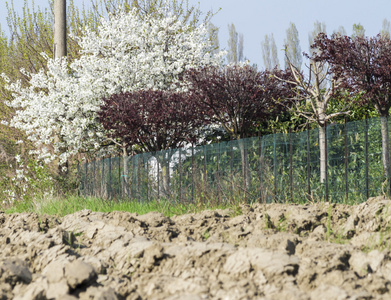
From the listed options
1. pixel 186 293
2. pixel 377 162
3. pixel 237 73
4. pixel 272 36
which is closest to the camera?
pixel 186 293

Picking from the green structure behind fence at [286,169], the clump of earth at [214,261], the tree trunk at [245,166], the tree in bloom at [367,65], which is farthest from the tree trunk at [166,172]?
the clump of earth at [214,261]

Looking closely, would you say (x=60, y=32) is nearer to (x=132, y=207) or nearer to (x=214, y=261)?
(x=132, y=207)

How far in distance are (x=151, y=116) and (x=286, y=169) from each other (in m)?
4.16

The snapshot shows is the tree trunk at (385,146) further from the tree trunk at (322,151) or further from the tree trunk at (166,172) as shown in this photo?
the tree trunk at (166,172)

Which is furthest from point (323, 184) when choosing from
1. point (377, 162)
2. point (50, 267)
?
point (50, 267)

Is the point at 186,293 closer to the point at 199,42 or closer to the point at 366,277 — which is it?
the point at 366,277

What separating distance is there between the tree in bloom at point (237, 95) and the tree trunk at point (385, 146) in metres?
3.43

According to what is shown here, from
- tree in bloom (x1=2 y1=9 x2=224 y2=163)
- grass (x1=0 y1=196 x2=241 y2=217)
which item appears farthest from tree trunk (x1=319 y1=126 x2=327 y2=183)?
tree in bloom (x1=2 y1=9 x2=224 y2=163)

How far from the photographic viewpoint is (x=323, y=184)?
10094mm

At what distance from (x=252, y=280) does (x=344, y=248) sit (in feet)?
3.54

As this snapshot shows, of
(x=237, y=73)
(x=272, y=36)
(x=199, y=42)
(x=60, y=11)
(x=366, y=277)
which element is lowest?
(x=366, y=277)

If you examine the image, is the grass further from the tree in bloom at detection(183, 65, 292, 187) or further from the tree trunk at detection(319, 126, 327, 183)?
the tree in bloom at detection(183, 65, 292, 187)

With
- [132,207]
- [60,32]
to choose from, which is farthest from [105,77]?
[132,207]

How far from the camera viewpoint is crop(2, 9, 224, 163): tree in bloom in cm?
1591
